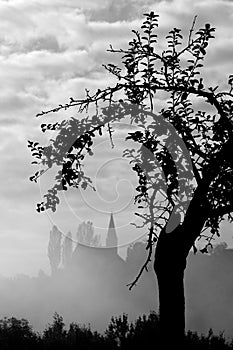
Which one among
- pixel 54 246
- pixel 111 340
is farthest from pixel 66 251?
pixel 111 340

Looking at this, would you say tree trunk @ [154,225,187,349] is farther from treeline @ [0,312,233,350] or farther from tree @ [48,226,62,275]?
tree @ [48,226,62,275]

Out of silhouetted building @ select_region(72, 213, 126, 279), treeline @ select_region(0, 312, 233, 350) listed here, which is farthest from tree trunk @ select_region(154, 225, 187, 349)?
silhouetted building @ select_region(72, 213, 126, 279)

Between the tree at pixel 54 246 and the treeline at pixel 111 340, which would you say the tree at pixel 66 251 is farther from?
the treeline at pixel 111 340

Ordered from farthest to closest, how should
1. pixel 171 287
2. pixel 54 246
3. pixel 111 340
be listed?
1. pixel 54 246
2. pixel 111 340
3. pixel 171 287

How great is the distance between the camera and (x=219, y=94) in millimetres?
14305

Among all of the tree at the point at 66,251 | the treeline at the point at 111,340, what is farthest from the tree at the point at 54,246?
the treeline at the point at 111,340

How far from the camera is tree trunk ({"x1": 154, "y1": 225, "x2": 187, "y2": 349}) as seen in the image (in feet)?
42.6

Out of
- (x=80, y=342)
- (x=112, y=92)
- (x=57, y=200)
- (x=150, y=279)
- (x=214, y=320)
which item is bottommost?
(x=80, y=342)

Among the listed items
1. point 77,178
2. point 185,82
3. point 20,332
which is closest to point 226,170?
point 185,82

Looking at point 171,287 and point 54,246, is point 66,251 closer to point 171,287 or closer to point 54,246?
point 54,246

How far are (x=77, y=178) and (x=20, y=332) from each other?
7969 mm

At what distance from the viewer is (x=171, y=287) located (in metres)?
13.1

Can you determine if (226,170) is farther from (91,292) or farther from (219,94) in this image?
(91,292)

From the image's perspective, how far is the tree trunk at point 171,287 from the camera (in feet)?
42.6
